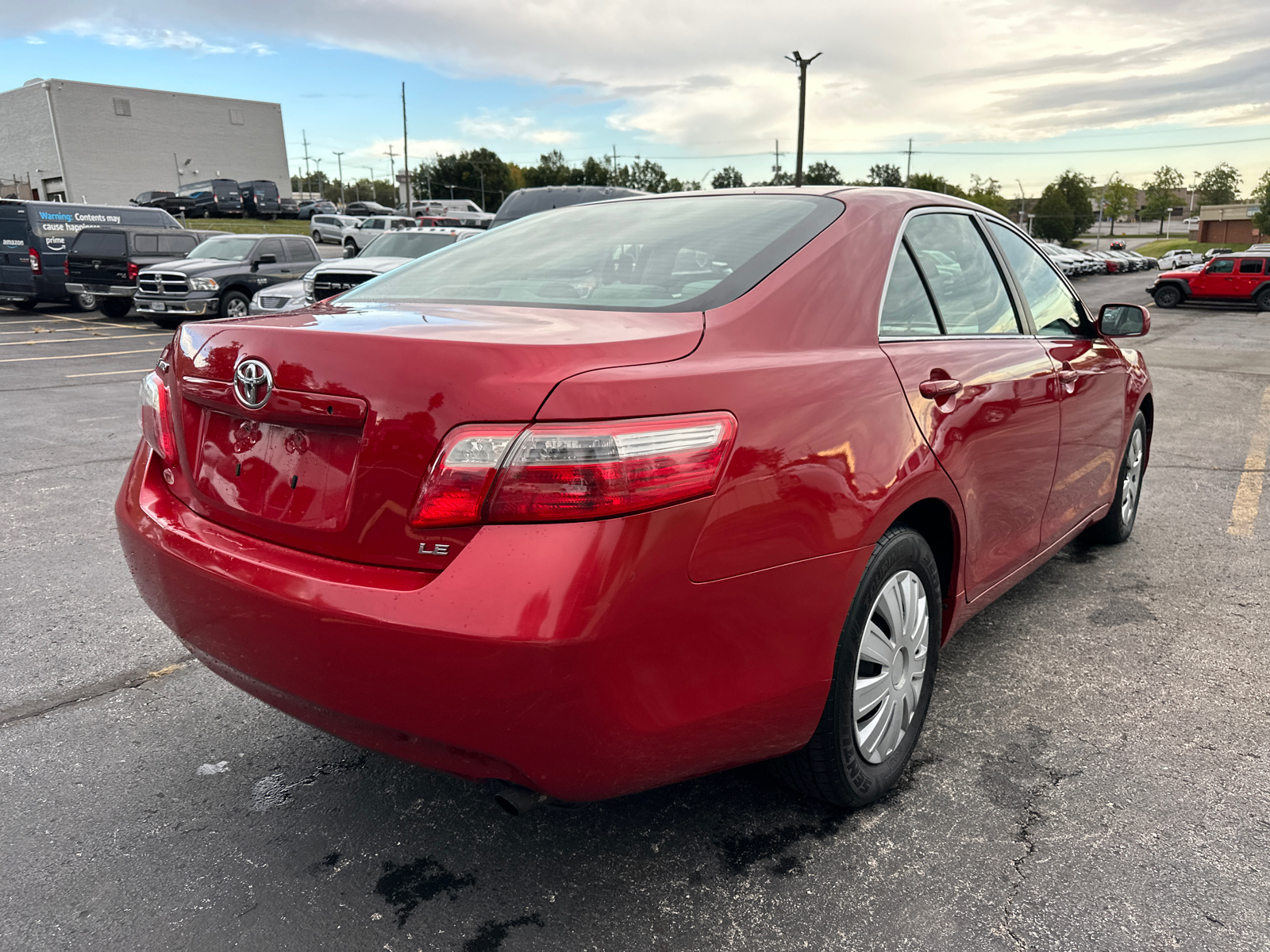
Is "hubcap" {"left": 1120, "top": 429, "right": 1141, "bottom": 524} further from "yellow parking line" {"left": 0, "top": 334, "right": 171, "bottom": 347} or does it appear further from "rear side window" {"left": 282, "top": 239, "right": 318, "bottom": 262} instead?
"rear side window" {"left": 282, "top": 239, "right": 318, "bottom": 262}

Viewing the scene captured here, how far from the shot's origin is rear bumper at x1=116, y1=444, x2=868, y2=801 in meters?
1.75

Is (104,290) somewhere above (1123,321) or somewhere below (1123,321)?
below

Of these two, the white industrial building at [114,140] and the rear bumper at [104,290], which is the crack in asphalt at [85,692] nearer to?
the rear bumper at [104,290]

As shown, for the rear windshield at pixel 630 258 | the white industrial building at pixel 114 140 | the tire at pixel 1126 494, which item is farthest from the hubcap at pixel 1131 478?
the white industrial building at pixel 114 140

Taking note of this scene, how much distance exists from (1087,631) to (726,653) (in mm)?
2359

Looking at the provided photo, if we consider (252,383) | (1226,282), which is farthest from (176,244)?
(1226,282)

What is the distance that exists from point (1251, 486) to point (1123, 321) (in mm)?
2967

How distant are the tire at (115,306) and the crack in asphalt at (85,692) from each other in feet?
57.6

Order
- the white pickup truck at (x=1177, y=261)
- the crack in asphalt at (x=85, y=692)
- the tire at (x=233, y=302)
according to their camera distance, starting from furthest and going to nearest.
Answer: the white pickup truck at (x=1177, y=261), the tire at (x=233, y=302), the crack in asphalt at (x=85, y=692)

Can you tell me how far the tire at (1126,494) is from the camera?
4566 mm

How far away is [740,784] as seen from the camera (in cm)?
267

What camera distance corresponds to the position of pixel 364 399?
1917mm

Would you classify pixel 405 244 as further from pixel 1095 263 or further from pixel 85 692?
pixel 1095 263

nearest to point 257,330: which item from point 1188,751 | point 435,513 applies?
point 435,513
